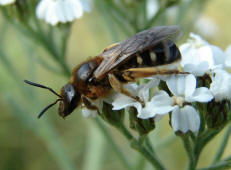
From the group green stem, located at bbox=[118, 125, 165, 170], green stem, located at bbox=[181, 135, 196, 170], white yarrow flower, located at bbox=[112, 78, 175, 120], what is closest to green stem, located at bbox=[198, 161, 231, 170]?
green stem, located at bbox=[181, 135, 196, 170]

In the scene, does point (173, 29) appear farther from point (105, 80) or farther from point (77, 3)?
point (77, 3)

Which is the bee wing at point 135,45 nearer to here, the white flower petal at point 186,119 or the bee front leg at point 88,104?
the bee front leg at point 88,104

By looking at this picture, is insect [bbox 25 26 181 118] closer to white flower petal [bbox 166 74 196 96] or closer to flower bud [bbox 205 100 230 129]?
white flower petal [bbox 166 74 196 96]

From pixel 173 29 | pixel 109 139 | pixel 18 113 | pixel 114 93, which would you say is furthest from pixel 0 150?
pixel 173 29

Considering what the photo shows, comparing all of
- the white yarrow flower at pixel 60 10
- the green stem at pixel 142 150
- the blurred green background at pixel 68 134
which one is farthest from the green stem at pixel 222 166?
the blurred green background at pixel 68 134

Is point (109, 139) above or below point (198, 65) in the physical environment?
below

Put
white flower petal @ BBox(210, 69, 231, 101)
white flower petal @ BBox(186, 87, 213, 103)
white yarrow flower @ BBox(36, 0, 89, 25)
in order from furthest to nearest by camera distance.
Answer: white yarrow flower @ BBox(36, 0, 89, 25)
white flower petal @ BBox(210, 69, 231, 101)
white flower petal @ BBox(186, 87, 213, 103)
